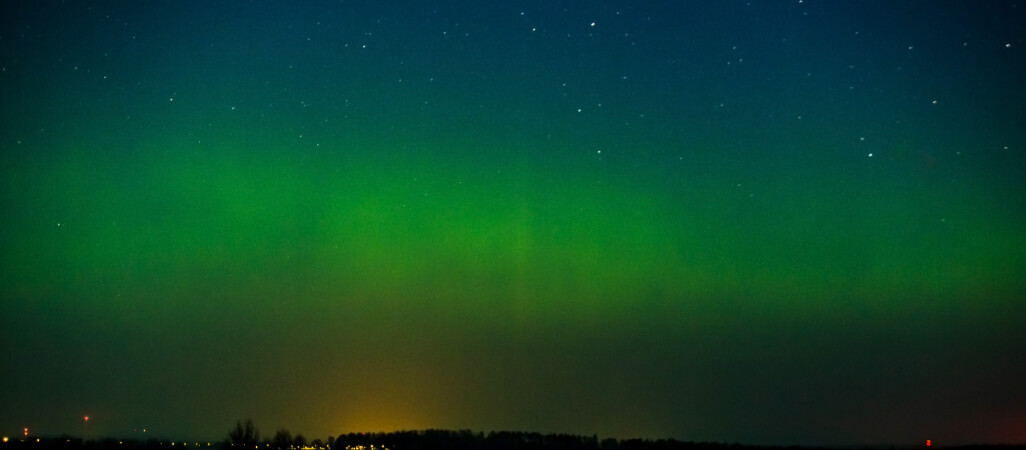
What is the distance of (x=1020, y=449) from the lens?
91.8 feet

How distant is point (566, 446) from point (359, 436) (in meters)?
13.4

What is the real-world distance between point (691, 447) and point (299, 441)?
20.1 m

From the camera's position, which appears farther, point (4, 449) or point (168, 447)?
point (168, 447)

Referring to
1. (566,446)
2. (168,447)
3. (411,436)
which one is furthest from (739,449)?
(168,447)

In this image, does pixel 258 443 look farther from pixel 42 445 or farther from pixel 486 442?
pixel 486 442

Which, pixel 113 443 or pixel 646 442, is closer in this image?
pixel 646 442

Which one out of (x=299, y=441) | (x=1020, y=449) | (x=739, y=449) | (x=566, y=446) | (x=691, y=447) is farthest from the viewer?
(x=299, y=441)

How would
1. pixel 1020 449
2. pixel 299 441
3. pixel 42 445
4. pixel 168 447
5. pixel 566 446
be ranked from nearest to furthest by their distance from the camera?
pixel 1020 449
pixel 566 446
pixel 42 445
pixel 168 447
pixel 299 441

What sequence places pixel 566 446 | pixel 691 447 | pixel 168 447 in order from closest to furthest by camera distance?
pixel 691 447 < pixel 566 446 < pixel 168 447

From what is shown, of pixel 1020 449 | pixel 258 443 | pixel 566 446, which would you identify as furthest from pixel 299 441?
pixel 1020 449

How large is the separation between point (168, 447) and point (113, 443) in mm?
2718

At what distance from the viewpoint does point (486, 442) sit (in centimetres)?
4084

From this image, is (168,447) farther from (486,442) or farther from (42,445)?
(486,442)

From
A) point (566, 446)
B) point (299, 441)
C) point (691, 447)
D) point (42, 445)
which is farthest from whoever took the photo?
point (299, 441)
